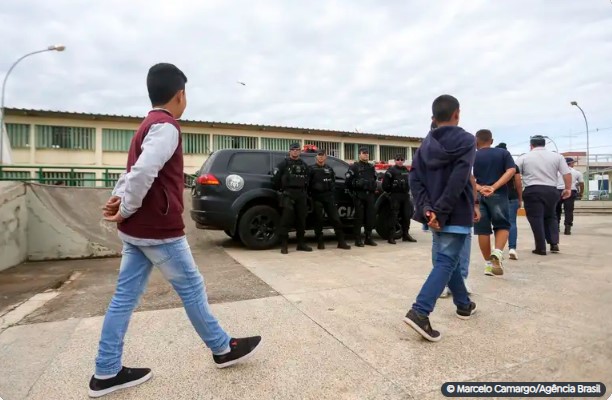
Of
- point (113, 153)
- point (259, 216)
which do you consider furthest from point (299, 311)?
point (113, 153)

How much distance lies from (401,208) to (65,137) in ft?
69.4

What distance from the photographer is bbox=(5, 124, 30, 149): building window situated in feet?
67.6

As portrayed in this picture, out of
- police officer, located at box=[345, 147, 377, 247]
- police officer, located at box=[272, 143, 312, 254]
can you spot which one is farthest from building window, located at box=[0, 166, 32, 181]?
police officer, located at box=[345, 147, 377, 247]

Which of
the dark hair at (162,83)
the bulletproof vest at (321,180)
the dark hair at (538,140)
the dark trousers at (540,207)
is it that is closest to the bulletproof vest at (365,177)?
the bulletproof vest at (321,180)

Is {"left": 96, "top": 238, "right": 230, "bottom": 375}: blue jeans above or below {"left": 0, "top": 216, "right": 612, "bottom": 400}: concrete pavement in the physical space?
above

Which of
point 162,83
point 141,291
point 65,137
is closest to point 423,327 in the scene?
point 141,291

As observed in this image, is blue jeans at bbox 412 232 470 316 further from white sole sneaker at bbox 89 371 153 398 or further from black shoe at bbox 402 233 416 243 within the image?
black shoe at bbox 402 233 416 243

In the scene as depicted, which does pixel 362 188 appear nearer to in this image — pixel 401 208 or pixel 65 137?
pixel 401 208

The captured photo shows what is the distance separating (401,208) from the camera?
24.8ft

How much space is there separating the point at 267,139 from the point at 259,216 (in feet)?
63.6

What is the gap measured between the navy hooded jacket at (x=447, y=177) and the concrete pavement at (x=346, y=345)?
0.89 metres

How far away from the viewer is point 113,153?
2234 centimetres

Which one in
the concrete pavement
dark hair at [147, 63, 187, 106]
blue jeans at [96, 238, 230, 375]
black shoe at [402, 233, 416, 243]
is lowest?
black shoe at [402, 233, 416, 243]

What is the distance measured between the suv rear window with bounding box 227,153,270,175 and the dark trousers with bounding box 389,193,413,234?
2454 mm
